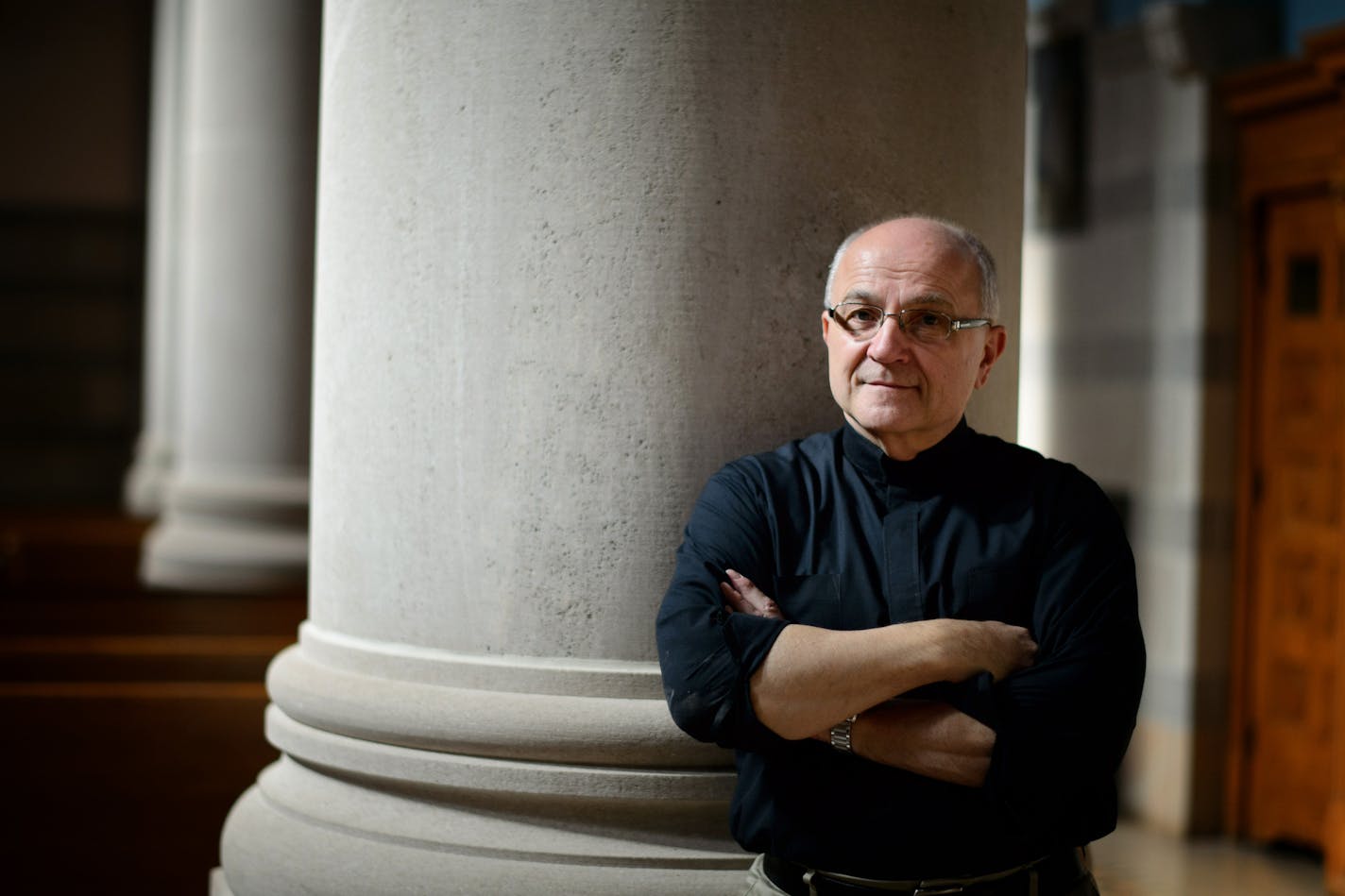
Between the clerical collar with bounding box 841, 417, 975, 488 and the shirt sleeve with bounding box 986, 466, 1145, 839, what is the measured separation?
25 cm

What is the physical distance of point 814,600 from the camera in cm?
271

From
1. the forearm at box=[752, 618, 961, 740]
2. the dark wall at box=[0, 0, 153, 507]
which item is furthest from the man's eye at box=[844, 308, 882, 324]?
the dark wall at box=[0, 0, 153, 507]

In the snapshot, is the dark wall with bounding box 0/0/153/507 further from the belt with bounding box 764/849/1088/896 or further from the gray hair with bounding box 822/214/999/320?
the belt with bounding box 764/849/1088/896

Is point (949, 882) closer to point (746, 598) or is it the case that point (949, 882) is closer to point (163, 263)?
point (746, 598)

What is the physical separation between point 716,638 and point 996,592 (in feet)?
1.57

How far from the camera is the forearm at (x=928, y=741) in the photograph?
8.36 ft

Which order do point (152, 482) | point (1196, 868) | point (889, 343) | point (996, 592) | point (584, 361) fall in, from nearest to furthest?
point (996, 592)
point (889, 343)
point (584, 361)
point (1196, 868)
point (152, 482)

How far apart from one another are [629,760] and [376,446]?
33.4 inches

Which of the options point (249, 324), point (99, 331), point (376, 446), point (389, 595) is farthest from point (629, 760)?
point (99, 331)

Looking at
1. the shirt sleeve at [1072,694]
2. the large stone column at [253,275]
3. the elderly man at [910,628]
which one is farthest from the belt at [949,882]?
the large stone column at [253,275]

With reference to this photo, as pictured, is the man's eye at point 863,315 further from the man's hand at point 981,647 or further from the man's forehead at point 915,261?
the man's hand at point 981,647

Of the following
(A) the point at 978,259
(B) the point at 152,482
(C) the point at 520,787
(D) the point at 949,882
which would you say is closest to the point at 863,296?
(A) the point at 978,259

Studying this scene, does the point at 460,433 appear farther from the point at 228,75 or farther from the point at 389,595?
the point at 228,75

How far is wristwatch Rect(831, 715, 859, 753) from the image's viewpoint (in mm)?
2600
